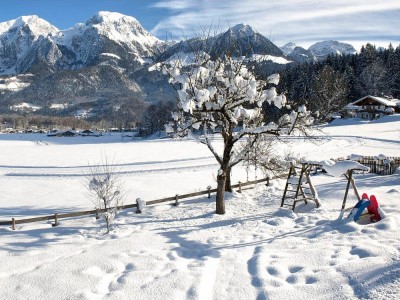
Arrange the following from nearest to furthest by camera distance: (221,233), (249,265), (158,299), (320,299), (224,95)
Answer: (320,299) < (158,299) < (249,265) < (221,233) < (224,95)

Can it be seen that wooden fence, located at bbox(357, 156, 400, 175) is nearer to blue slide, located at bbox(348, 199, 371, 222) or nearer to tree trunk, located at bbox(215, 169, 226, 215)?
blue slide, located at bbox(348, 199, 371, 222)

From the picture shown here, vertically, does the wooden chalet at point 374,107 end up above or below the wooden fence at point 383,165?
above

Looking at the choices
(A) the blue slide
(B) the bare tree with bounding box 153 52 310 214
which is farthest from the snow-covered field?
(B) the bare tree with bounding box 153 52 310 214

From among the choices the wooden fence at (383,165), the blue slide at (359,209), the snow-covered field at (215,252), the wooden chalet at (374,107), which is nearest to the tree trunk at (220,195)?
the snow-covered field at (215,252)

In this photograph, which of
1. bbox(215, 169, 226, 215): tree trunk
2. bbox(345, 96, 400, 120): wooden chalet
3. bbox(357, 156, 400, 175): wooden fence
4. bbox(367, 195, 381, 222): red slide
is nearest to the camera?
bbox(367, 195, 381, 222): red slide

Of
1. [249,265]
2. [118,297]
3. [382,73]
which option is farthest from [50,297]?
[382,73]

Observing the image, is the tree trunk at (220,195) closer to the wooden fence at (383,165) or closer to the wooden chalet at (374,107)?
the wooden fence at (383,165)

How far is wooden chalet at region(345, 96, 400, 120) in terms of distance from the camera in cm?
8231

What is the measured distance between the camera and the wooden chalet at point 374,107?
82.3 meters

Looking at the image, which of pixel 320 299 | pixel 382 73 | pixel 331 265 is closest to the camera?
pixel 320 299

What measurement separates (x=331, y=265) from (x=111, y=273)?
6.02 meters

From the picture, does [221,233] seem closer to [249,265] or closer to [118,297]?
[249,265]

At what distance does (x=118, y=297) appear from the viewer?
8.92 metres

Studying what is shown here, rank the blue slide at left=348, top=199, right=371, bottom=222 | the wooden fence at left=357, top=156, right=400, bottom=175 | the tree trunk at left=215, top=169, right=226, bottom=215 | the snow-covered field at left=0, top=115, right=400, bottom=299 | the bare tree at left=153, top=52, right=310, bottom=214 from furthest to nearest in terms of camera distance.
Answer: the wooden fence at left=357, top=156, right=400, bottom=175, the tree trunk at left=215, top=169, right=226, bottom=215, the bare tree at left=153, top=52, right=310, bottom=214, the blue slide at left=348, top=199, right=371, bottom=222, the snow-covered field at left=0, top=115, right=400, bottom=299
